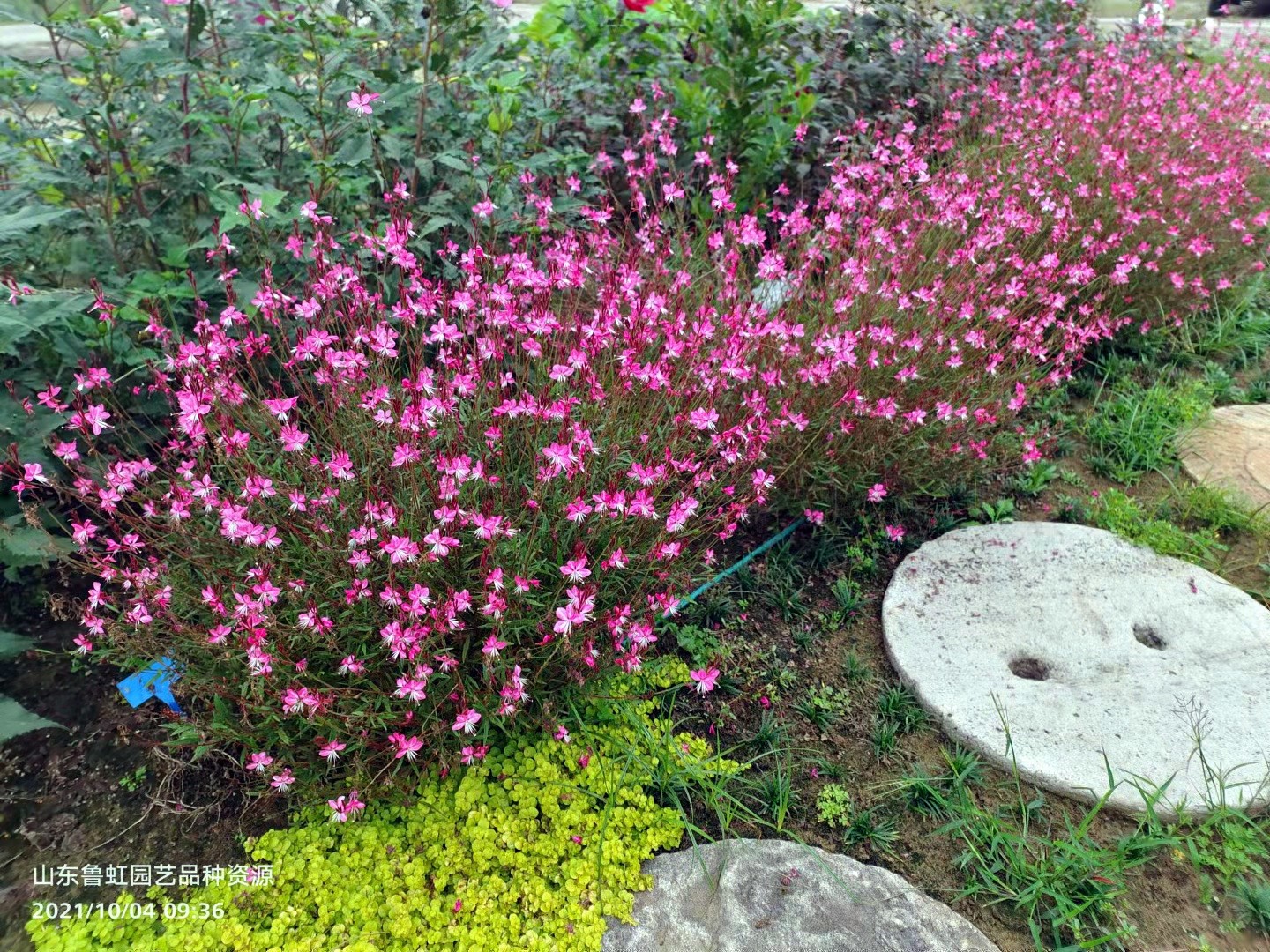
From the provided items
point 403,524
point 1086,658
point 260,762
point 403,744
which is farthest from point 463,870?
point 1086,658

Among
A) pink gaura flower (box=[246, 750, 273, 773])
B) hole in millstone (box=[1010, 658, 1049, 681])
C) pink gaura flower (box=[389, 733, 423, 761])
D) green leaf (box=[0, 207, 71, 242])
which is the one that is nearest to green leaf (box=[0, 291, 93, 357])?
green leaf (box=[0, 207, 71, 242])

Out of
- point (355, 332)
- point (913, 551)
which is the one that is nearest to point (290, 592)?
point (355, 332)

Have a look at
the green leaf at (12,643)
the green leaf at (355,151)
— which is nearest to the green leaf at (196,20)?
the green leaf at (355,151)

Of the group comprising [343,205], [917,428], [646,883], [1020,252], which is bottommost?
[646,883]

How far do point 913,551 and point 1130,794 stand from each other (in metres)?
1.05

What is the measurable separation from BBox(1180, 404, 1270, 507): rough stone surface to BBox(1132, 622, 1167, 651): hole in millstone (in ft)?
3.24

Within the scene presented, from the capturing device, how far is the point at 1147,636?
2783 mm

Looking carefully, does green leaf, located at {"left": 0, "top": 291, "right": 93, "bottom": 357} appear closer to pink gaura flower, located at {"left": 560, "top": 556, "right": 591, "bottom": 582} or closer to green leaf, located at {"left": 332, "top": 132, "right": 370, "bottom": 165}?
green leaf, located at {"left": 332, "top": 132, "right": 370, "bottom": 165}

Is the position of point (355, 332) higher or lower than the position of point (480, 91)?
lower

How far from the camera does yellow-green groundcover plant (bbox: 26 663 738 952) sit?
194 cm

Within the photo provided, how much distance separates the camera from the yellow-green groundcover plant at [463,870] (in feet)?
6.36

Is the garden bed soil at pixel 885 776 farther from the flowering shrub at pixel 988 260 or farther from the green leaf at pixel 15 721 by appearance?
the green leaf at pixel 15 721

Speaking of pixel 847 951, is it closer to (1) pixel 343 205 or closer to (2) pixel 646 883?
(2) pixel 646 883

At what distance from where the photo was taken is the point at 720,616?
2.86m
